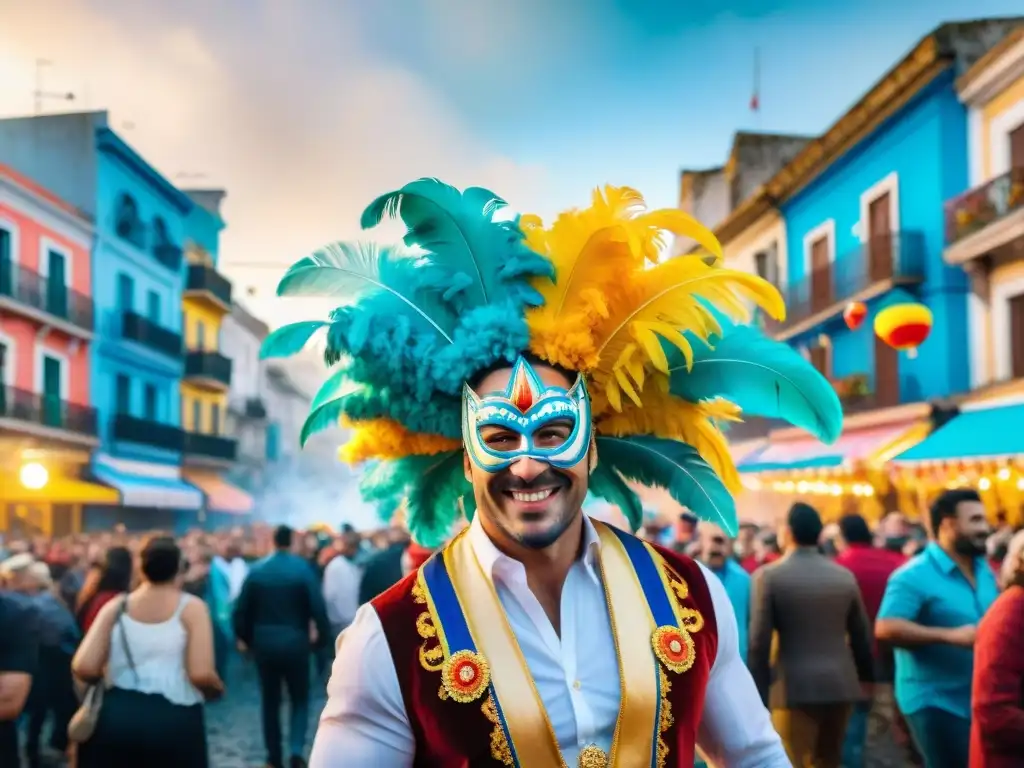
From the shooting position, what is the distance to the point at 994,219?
1551cm

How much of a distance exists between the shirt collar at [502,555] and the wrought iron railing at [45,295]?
2027cm

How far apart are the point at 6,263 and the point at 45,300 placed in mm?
1577

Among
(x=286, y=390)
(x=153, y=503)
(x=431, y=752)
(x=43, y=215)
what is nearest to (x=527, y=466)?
(x=431, y=752)

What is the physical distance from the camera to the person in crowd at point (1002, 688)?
316 cm

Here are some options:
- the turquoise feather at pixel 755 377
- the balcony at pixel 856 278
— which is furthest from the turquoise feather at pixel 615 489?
the balcony at pixel 856 278

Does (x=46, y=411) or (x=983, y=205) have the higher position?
(x=983, y=205)

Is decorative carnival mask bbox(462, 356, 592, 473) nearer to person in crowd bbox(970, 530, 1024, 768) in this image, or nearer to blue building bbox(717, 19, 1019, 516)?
person in crowd bbox(970, 530, 1024, 768)

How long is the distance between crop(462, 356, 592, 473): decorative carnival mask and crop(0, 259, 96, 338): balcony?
790 inches

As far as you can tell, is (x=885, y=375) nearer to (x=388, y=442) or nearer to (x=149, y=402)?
(x=388, y=442)

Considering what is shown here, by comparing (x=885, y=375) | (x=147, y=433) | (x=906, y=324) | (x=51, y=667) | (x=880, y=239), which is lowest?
(x=51, y=667)

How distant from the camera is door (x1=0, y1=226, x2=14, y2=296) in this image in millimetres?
20125

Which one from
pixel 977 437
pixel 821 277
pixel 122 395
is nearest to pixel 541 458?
pixel 977 437

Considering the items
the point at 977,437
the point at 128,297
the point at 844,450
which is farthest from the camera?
the point at 128,297

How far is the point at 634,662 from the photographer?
7.13 ft
